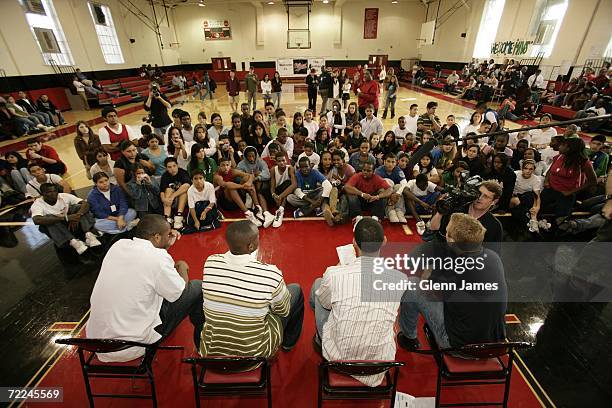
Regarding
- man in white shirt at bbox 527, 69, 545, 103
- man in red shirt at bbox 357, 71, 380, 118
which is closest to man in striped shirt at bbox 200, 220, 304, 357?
man in red shirt at bbox 357, 71, 380, 118

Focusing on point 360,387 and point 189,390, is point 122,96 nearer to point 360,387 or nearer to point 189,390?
point 189,390

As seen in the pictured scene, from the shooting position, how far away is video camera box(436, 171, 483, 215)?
2.82 metres

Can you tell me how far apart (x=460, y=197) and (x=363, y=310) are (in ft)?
5.90

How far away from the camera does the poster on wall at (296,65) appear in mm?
23094

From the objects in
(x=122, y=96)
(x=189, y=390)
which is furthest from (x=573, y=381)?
(x=122, y=96)

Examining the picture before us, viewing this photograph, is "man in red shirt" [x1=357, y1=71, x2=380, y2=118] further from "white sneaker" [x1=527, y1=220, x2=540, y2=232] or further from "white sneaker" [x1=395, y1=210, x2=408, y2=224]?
"white sneaker" [x1=527, y1=220, x2=540, y2=232]

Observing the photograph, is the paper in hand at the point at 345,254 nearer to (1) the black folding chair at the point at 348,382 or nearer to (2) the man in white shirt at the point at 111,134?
(1) the black folding chair at the point at 348,382

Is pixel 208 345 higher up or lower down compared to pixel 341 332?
lower down

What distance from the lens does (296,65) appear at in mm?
23297

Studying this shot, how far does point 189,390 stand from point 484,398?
2243 millimetres

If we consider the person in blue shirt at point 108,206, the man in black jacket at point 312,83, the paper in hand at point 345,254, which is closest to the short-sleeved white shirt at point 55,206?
the person in blue shirt at point 108,206

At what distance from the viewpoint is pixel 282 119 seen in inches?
259

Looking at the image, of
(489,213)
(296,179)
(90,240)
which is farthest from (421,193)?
(90,240)

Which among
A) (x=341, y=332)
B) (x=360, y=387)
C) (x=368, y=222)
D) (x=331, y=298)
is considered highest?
(x=368, y=222)
